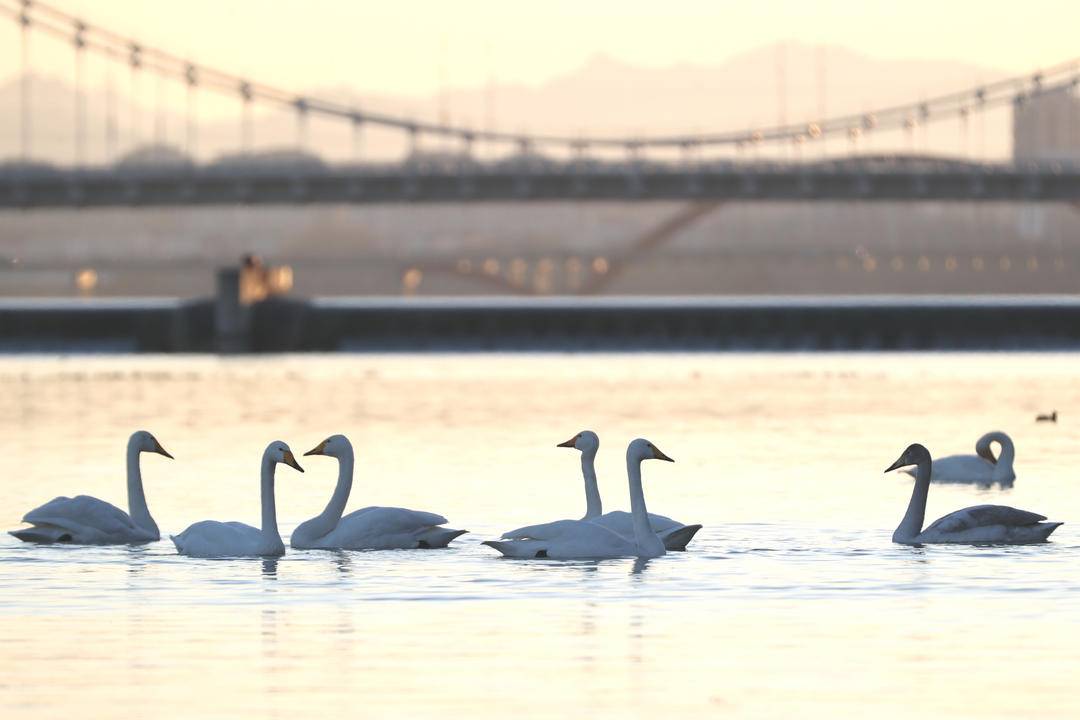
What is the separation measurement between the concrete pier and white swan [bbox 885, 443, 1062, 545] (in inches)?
2295

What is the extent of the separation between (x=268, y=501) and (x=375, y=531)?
2.41 feet

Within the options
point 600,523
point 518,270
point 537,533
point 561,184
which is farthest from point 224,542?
point 518,270

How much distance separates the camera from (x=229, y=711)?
10172 mm

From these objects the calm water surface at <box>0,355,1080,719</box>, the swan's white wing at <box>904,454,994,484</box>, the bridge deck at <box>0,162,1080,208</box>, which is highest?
the bridge deck at <box>0,162,1080,208</box>

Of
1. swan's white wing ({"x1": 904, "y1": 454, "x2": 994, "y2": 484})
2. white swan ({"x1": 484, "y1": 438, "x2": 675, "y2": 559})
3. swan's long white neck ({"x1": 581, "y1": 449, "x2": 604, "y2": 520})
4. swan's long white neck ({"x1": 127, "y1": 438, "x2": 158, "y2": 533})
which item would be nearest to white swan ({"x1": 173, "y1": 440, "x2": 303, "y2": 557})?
swan's long white neck ({"x1": 127, "y1": 438, "x2": 158, "y2": 533})

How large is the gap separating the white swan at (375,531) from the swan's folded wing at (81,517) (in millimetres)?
1165

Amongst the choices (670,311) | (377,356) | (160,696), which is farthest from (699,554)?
(670,311)

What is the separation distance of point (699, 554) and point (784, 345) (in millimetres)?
62447

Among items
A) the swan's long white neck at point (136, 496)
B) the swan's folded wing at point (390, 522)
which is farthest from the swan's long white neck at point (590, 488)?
the swan's long white neck at point (136, 496)

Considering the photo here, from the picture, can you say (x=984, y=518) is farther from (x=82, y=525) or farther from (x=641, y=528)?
(x=82, y=525)

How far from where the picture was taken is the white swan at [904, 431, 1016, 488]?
22953 millimetres

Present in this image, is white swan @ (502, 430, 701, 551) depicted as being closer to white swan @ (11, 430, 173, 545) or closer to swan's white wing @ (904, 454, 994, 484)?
white swan @ (11, 430, 173, 545)

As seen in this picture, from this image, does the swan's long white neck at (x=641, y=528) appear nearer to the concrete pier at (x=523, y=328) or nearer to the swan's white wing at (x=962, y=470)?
the swan's white wing at (x=962, y=470)

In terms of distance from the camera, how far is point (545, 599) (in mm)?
13891
